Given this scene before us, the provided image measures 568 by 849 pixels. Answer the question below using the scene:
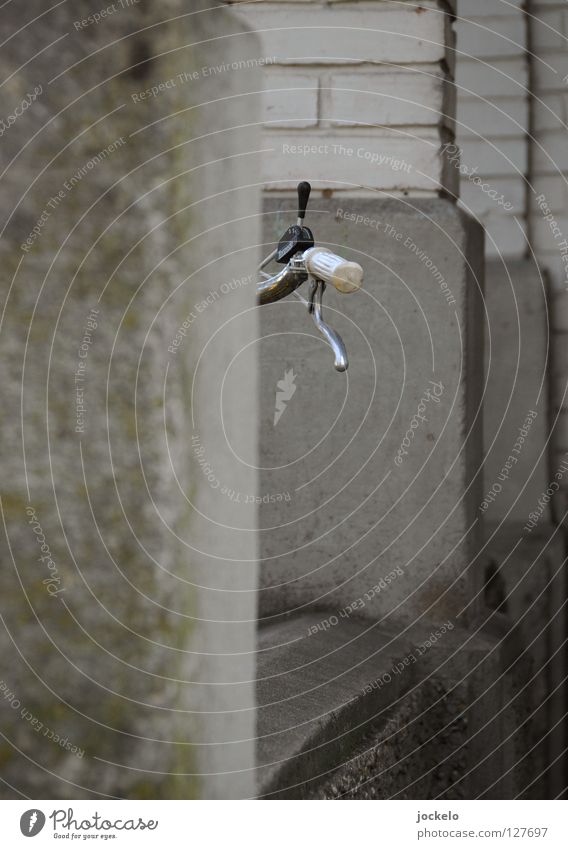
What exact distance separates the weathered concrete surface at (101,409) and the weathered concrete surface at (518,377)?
231 cm

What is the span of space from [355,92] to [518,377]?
1.15m

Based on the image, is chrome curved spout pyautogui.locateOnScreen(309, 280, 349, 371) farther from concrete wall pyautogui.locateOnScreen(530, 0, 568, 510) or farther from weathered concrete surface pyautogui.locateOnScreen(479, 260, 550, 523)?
concrete wall pyautogui.locateOnScreen(530, 0, 568, 510)

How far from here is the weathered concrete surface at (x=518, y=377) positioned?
9.45 ft

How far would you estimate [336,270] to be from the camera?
3.06 feet

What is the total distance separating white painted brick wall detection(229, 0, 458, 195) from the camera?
1.97 metres

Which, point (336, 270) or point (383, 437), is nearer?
point (336, 270)

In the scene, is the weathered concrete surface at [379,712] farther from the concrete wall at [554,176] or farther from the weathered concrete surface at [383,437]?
the concrete wall at [554,176]

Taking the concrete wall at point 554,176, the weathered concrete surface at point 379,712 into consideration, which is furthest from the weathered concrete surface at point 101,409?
the concrete wall at point 554,176

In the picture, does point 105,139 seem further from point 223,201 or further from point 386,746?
point 386,746

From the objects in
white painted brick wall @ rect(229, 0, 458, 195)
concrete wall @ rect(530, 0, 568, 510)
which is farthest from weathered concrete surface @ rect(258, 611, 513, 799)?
concrete wall @ rect(530, 0, 568, 510)

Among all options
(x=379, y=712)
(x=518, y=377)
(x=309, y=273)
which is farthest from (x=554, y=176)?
(x=309, y=273)

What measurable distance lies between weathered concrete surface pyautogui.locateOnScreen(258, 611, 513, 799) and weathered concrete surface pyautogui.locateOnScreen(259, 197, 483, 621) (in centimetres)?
9

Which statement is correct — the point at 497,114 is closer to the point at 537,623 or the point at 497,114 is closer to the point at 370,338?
the point at 370,338
